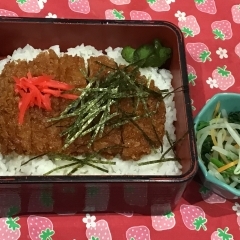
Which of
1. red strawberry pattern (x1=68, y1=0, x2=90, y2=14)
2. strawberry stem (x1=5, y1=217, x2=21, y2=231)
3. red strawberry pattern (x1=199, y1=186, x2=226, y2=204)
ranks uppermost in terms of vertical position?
red strawberry pattern (x1=68, y1=0, x2=90, y2=14)

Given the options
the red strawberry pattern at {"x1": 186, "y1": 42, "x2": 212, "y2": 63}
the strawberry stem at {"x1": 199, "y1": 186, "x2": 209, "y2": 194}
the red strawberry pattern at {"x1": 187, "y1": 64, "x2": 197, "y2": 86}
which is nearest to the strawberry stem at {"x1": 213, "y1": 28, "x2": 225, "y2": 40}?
the red strawberry pattern at {"x1": 186, "y1": 42, "x2": 212, "y2": 63}

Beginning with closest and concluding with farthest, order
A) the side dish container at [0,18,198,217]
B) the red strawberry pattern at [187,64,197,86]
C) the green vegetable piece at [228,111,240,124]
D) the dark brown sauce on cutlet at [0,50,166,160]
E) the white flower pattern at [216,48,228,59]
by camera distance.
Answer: the side dish container at [0,18,198,217], the dark brown sauce on cutlet at [0,50,166,160], the green vegetable piece at [228,111,240,124], the red strawberry pattern at [187,64,197,86], the white flower pattern at [216,48,228,59]

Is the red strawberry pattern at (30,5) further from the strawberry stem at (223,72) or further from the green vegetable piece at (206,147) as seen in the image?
the green vegetable piece at (206,147)

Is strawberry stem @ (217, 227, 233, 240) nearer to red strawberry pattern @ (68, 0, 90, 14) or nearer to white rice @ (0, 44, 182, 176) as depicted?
white rice @ (0, 44, 182, 176)

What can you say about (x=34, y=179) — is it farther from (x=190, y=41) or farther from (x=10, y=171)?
(x=190, y=41)

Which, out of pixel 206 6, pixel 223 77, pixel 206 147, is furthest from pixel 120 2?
pixel 206 147

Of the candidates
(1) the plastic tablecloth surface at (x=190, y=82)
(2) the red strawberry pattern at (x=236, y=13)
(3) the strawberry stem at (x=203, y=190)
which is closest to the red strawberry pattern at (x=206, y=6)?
(1) the plastic tablecloth surface at (x=190, y=82)
